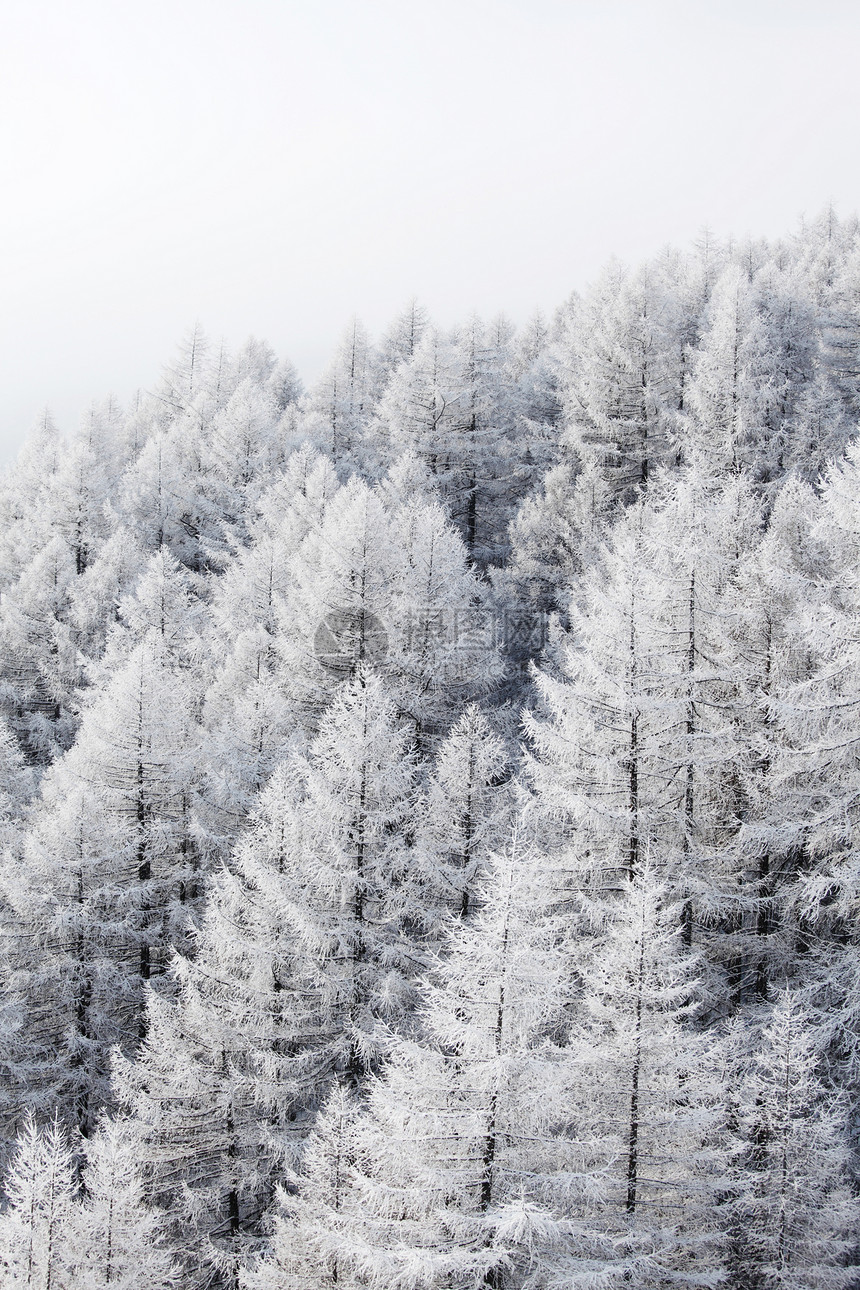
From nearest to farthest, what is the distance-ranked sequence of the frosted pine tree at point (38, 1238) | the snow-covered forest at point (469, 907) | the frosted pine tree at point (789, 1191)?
the snow-covered forest at point (469, 907)
the frosted pine tree at point (789, 1191)
the frosted pine tree at point (38, 1238)

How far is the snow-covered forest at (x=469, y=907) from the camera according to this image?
8727 mm

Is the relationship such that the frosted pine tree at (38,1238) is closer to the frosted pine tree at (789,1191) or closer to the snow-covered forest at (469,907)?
the snow-covered forest at (469,907)

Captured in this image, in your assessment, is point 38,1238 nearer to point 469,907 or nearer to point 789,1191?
point 469,907

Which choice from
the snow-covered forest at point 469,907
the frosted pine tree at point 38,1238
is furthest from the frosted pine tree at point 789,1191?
the frosted pine tree at point 38,1238

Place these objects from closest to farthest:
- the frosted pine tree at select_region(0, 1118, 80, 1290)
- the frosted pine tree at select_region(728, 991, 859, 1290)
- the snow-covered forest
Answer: the snow-covered forest < the frosted pine tree at select_region(728, 991, 859, 1290) < the frosted pine tree at select_region(0, 1118, 80, 1290)

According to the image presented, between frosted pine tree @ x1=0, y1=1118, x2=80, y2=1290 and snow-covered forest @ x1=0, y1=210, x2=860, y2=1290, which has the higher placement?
snow-covered forest @ x1=0, y1=210, x2=860, y2=1290

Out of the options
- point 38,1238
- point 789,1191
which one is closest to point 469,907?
point 789,1191

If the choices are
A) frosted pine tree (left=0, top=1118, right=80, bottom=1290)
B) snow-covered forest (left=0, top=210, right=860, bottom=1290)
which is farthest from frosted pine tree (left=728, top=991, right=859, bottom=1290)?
frosted pine tree (left=0, top=1118, right=80, bottom=1290)

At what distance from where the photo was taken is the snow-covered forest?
28.6 ft

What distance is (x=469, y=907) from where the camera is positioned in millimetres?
14367

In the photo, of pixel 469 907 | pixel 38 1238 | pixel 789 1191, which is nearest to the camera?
pixel 789 1191

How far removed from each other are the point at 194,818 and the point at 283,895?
5323mm

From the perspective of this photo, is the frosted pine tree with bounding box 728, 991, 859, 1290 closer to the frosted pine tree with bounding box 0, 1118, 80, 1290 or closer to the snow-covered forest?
the snow-covered forest

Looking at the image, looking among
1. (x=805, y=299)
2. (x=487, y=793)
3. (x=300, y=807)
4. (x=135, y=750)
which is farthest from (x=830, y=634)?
(x=805, y=299)
